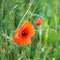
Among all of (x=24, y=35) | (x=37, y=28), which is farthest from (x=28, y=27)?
(x=37, y=28)

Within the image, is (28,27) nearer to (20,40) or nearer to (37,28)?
(20,40)

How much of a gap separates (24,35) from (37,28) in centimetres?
50

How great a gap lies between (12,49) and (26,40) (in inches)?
6.0

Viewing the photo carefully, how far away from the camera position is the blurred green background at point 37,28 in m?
1.83

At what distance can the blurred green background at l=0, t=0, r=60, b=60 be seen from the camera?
1830mm

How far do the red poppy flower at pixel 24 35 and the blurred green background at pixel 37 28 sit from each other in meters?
0.07

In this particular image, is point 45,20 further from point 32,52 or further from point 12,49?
point 12,49

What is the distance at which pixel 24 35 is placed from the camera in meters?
1.76

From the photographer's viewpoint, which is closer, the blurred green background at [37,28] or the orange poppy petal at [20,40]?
the orange poppy petal at [20,40]

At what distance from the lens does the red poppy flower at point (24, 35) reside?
1.69 m

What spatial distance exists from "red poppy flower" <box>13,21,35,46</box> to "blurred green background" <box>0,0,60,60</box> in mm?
72

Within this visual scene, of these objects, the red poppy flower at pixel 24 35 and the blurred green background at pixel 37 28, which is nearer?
the red poppy flower at pixel 24 35

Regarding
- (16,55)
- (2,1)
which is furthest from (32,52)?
(2,1)

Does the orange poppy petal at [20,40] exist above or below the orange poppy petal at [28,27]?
below
